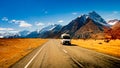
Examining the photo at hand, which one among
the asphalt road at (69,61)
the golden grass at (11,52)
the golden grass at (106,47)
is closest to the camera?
the asphalt road at (69,61)

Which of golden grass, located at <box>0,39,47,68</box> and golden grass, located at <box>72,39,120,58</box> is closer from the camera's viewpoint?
golden grass, located at <box>0,39,47,68</box>

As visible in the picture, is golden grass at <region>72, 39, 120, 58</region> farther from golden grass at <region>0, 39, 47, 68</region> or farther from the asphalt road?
golden grass at <region>0, 39, 47, 68</region>

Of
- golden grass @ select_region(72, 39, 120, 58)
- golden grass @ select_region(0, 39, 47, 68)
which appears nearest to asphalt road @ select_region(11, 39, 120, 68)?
golden grass @ select_region(0, 39, 47, 68)

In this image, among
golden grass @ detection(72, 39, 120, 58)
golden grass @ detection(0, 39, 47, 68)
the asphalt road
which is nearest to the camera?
the asphalt road

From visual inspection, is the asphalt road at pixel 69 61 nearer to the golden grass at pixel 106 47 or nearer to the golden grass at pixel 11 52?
the golden grass at pixel 11 52

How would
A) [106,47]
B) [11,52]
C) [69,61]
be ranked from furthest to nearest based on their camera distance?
[106,47] → [11,52] → [69,61]

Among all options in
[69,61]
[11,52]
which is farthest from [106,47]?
[69,61]

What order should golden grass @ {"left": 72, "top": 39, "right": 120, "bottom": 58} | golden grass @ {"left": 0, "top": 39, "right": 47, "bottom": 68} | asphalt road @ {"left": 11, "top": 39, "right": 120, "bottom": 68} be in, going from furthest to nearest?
golden grass @ {"left": 72, "top": 39, "right": 120, "bottom": 58} → golden grass @ {"left": 0, "top": 39, "right": 47, "bottom": 68} → asphalt road @ {"left": 11, "top": 39, "right": 120, "bottom": 68}

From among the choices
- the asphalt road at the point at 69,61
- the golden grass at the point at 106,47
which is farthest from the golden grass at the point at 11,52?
the golden grass at the point at 106,47

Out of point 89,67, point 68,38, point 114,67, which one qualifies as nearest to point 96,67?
point 89,67

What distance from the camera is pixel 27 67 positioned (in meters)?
11.2

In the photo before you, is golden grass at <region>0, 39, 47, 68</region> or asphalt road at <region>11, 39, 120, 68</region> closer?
asphalt road at <region>11, 39, 120, 68</region>

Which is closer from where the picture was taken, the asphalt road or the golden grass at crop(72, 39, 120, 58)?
the asphalt road

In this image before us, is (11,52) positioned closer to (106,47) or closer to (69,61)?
(69,61)
